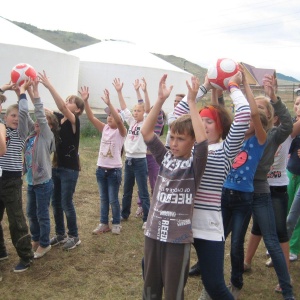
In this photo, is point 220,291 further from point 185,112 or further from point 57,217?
point 57,217

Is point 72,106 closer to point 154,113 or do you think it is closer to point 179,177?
point 154,113

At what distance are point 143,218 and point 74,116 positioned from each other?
6.36 ft

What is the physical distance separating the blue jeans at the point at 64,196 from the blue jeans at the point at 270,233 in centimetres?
215

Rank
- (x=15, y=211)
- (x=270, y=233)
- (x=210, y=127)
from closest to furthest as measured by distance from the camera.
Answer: (x=210, y=127), (x=270, y=233), (x=15, y=211)

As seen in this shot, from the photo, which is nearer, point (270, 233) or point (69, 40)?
point (270, 233)

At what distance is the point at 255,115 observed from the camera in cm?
332

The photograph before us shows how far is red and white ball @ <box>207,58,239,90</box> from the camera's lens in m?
3.51

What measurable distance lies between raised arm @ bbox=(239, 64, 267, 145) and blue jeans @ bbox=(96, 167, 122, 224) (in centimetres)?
247

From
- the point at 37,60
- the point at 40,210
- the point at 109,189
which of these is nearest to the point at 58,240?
the point at 40,210

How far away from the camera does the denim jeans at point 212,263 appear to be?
111 inches

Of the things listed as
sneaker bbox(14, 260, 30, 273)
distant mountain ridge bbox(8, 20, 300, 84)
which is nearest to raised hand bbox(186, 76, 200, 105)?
sneaker bbox(14, 260, 30, 273)

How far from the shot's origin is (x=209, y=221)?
2.84 meters

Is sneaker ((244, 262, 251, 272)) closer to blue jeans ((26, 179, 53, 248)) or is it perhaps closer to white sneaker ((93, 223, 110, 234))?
white sneaker ((93, 223, 110, 234))

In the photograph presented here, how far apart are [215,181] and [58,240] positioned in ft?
9.30
